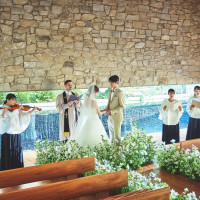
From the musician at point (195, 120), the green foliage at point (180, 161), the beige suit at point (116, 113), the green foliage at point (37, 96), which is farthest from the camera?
the musician at point (195, 120)

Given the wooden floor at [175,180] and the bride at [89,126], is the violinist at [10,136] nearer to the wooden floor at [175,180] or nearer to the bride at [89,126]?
the bride at [89,126]

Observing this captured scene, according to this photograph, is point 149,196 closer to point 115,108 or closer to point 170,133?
point 115,108

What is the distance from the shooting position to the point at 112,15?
6.61 m

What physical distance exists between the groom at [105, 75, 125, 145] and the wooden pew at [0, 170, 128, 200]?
2.93m

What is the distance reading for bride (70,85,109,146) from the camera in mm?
4980

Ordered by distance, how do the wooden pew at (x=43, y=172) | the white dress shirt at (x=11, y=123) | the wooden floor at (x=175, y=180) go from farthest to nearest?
the white dress shirt at (x=11, y=123) → the wooden floor at (x=175, y=180) → the wooden pew at (x=43, y=172)

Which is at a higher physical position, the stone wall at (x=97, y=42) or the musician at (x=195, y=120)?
the stone wall at (x=97, y=42)

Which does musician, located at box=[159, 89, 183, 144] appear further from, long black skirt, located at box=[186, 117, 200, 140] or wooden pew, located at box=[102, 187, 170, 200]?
wooden pew, located at box=[102, 187, 170, 200]

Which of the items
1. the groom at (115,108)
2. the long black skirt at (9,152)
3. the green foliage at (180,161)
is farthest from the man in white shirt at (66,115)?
the green foliage at (180,161)

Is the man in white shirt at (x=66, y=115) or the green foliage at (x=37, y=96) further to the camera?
the green foliage at (x=37, y=96)

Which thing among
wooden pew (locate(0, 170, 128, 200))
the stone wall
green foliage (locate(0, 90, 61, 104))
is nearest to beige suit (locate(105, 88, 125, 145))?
the stone wall

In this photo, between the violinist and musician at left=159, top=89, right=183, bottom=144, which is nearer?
the violinist

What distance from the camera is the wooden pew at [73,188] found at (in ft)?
6.99

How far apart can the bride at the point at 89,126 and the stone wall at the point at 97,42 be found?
3.52 feet
